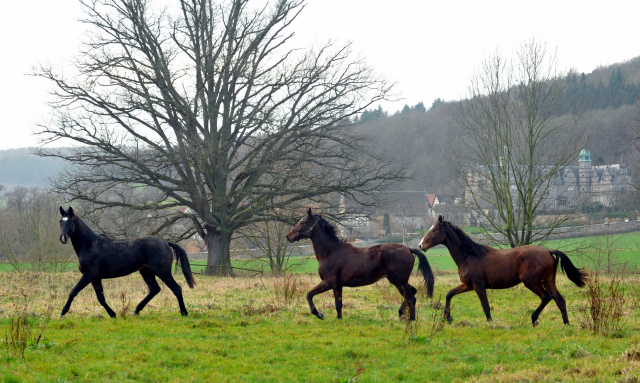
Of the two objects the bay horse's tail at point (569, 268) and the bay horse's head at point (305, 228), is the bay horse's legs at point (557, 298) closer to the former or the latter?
the bay horse's tail at point (569, 268)

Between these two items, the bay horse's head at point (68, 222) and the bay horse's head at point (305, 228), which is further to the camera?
the bay horse's head at point (305, 228)

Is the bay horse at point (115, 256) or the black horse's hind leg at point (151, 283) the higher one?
the bay horse at point (115, 256)

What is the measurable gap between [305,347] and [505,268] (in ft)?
13.2

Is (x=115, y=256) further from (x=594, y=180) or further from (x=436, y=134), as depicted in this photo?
(x=594, y=180)

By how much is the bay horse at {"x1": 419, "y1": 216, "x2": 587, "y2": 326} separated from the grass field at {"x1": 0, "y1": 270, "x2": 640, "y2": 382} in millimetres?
574

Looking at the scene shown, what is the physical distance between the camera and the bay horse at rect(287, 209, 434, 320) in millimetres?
9094

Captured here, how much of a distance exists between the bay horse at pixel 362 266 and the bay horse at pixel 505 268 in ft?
1.92

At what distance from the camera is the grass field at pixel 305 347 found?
18.2 ft

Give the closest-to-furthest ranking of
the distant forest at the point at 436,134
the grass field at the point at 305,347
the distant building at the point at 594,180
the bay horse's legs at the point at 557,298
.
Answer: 1. the grass field at the point at 305,347
2. the bay horse's legs at the point at 557,298
3. the distant forest at the point at 436,134
4. the distant building at the point at 594,180

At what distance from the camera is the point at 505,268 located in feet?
29.3

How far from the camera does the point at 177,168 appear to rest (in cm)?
2300

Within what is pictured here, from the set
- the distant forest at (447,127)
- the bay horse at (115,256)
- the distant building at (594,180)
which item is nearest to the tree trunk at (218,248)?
the distant forest at (447,127)

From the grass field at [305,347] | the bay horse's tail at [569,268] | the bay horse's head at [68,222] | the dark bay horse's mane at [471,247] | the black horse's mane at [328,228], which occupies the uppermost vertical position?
the bay horse's head at [68,222]

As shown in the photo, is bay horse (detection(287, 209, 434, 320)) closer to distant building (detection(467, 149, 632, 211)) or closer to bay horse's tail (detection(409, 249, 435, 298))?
bay horse's tail (detection(409, 249, 435, 298))
